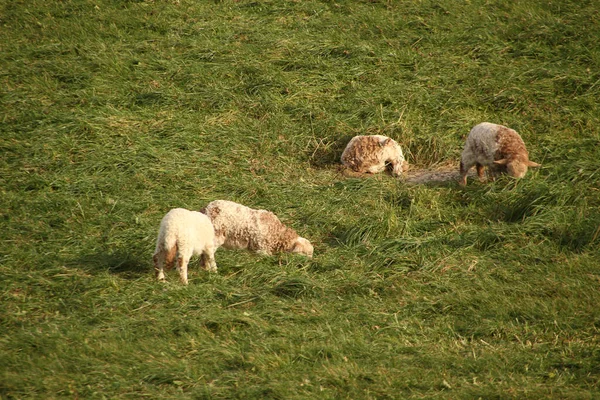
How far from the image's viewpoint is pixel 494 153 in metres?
9.44

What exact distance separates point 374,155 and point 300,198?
144cm

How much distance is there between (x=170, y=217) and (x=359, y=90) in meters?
5.50

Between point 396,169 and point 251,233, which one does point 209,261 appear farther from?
point 396,169

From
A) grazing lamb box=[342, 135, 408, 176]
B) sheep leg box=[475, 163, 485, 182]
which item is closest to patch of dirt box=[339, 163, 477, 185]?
grazing lamb box=[342, 135, 408, 176]

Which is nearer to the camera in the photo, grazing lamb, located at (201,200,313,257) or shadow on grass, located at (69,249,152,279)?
shadow on grass, located at (69,249,152,279)

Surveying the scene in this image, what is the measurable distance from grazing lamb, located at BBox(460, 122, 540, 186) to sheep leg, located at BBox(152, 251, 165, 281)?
4294 mm

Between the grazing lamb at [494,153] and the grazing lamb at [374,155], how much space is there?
0.96 metres

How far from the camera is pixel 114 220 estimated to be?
8.69 metres

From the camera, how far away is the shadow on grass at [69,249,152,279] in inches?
296

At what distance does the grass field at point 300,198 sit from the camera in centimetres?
610

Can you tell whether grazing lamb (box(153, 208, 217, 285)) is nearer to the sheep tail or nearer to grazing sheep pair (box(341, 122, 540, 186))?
the sheep tail

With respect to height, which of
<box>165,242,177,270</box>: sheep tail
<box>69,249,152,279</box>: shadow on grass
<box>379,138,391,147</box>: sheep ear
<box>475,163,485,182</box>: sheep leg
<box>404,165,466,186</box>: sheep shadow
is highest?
<box>379,138,391,147</box>: sheep ear

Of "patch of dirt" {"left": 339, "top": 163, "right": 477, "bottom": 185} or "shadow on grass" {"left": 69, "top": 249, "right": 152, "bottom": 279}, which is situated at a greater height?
"patch of dirt" {"left": 339, "top": 163, "right": 477, "bottom": 185}

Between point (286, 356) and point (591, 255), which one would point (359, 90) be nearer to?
point (591, 255)
